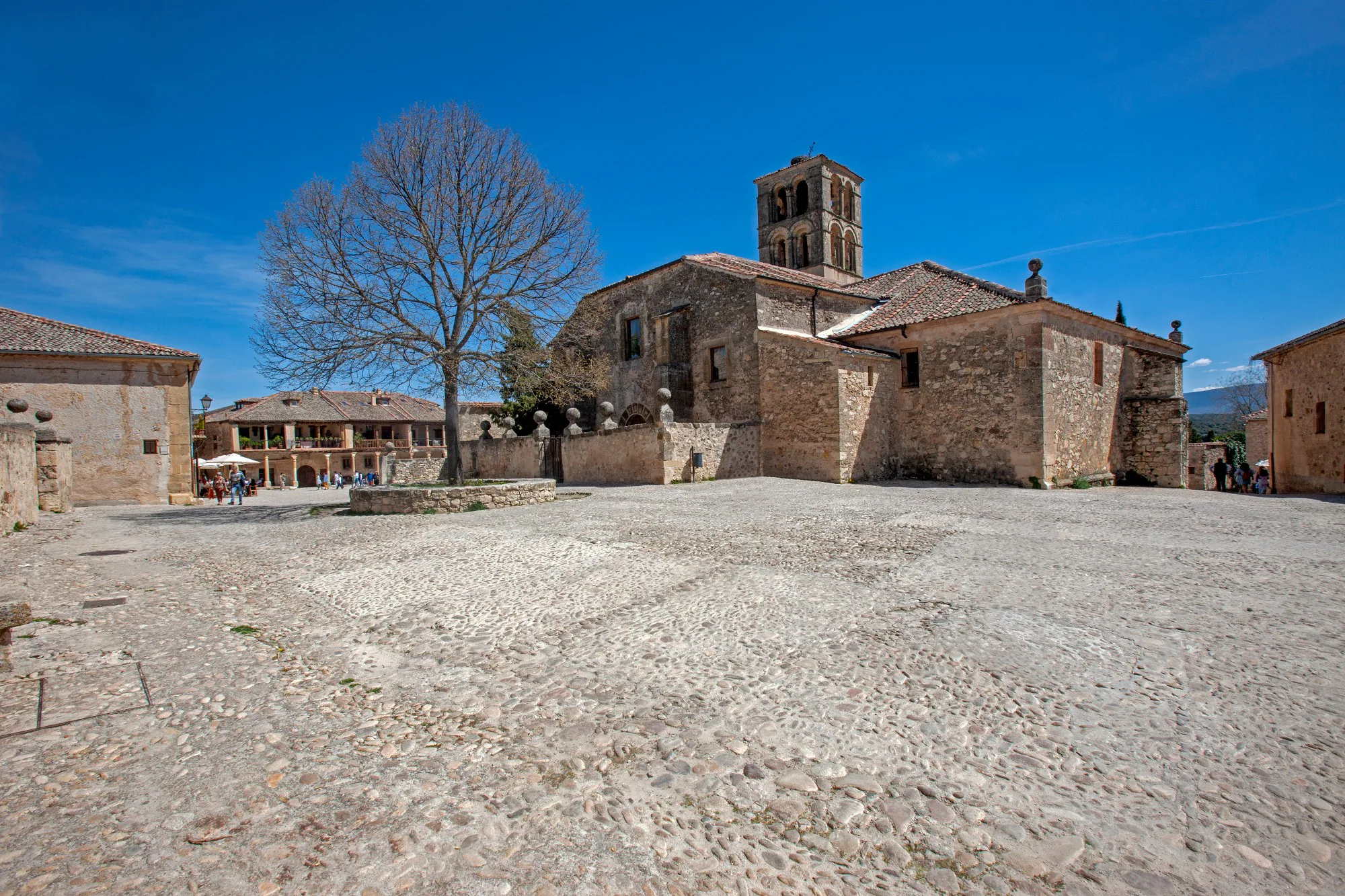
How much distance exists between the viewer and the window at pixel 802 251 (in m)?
30.2

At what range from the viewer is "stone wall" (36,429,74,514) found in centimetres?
1395

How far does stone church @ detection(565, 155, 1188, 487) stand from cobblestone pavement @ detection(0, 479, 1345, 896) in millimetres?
10915

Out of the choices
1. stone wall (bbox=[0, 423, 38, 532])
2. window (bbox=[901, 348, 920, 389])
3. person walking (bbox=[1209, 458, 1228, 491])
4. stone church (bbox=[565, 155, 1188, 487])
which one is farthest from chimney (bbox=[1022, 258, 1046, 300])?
stone wall (bbox=[0, 423, 38, 532])

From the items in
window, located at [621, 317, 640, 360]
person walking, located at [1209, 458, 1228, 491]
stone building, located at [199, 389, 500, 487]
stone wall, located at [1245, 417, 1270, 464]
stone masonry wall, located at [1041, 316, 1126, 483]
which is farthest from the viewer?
stone building, located at [199, 389, 500, 487]

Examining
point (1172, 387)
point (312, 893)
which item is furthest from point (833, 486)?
point (312, 893)

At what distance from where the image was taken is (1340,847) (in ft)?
7.07

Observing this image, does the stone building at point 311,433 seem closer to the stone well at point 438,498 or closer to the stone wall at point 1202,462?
the stone well at point 438,498

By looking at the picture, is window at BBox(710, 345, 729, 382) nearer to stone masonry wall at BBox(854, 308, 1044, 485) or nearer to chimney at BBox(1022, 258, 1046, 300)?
stone masonry wall at BBox(854, 308, 1044, 485)

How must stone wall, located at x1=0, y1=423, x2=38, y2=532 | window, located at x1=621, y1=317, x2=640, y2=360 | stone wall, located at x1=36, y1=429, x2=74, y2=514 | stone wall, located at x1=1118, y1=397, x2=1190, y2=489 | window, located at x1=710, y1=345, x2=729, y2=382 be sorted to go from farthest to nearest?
window, located at x1=621, y1=317, x2=640, y2=360
window, located at x1=710, y1=345, x2=729, y2=382
stone wall, located at x1=1118, y1=397, x2=1190, y2=489
stone wall, located at x1=36, y1=429, x2=74, y2=514
stone wall, located at x1=0, y1=423, x2=38, y2=532

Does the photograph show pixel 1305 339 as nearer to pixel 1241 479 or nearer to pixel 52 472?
pixel 1241 479

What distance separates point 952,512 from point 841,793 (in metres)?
9.14

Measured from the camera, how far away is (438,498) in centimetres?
1222

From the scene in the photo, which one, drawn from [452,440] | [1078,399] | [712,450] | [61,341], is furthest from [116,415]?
[1078,399]

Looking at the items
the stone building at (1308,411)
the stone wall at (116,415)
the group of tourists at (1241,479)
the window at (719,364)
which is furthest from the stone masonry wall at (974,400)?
the stone wall at (116,415)
